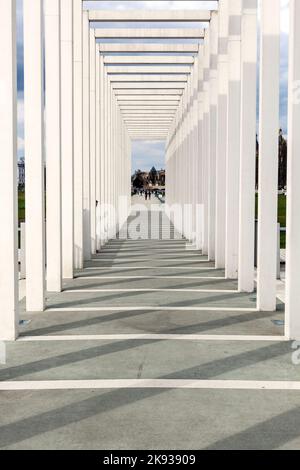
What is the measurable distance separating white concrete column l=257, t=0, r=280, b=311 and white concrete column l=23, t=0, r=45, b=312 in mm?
3486

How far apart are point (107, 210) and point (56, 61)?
13494 mm

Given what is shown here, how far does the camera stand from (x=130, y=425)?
15.9ft

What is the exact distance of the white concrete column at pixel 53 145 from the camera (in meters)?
11.5

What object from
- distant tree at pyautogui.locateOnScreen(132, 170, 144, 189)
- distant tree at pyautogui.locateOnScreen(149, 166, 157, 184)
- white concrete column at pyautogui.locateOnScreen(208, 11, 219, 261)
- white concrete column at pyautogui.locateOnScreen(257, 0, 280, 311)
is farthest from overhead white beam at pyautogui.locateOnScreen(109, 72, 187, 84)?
distant tree at pyautogui.locateOnScreen(149, 166, 157, 184)

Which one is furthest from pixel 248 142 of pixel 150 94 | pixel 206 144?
pixel 150 94

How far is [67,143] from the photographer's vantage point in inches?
550

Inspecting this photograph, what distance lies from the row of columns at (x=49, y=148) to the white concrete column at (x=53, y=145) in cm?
2

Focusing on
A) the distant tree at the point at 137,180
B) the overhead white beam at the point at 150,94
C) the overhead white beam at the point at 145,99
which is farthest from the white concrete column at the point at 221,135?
the distant tree at the point at 137,180

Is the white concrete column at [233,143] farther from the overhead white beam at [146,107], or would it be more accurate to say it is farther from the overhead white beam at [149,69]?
the overhead white beam at [146,107]

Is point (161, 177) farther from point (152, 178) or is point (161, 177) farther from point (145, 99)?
point (145, 99)

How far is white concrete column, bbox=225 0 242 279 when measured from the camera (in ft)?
45.2

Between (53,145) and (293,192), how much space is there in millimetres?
5430
